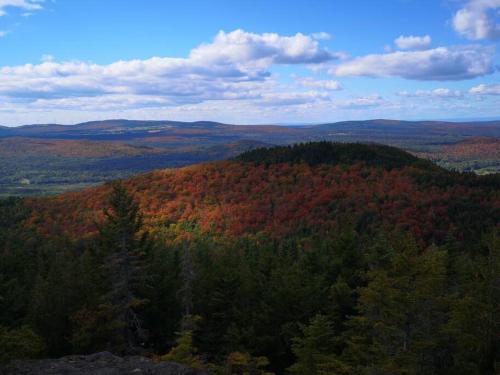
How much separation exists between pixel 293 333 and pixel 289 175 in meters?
94.8

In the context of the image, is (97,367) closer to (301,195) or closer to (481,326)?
(481,326)

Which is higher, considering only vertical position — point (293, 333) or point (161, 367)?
point (161, 367)

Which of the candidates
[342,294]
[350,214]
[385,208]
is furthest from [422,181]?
[342,294]

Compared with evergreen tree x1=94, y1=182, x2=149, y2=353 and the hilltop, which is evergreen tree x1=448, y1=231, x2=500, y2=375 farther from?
the hilltop

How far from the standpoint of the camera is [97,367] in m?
20.0

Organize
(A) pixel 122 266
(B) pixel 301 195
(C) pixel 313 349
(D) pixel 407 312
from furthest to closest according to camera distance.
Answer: (B) pixel 301 195, (A) pixel 122 266, (C) pixel 313 349, (D) pixel 407 312

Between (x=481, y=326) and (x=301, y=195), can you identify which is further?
(x=301, y=195)

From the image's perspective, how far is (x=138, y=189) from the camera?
128 m

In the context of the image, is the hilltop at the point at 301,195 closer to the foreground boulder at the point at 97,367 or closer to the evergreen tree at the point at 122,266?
the evergreen tree at the point at 122,266

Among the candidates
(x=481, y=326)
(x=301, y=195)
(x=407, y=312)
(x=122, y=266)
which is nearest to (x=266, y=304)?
(x=122, y=266)

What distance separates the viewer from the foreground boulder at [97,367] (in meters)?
19.1

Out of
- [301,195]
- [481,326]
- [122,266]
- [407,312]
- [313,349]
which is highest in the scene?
[407,312]

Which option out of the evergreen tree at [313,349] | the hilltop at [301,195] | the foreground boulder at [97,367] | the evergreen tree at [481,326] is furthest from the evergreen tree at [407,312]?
the hilltop at [301,195]

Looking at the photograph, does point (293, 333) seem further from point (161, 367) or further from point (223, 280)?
point (161, 367)
